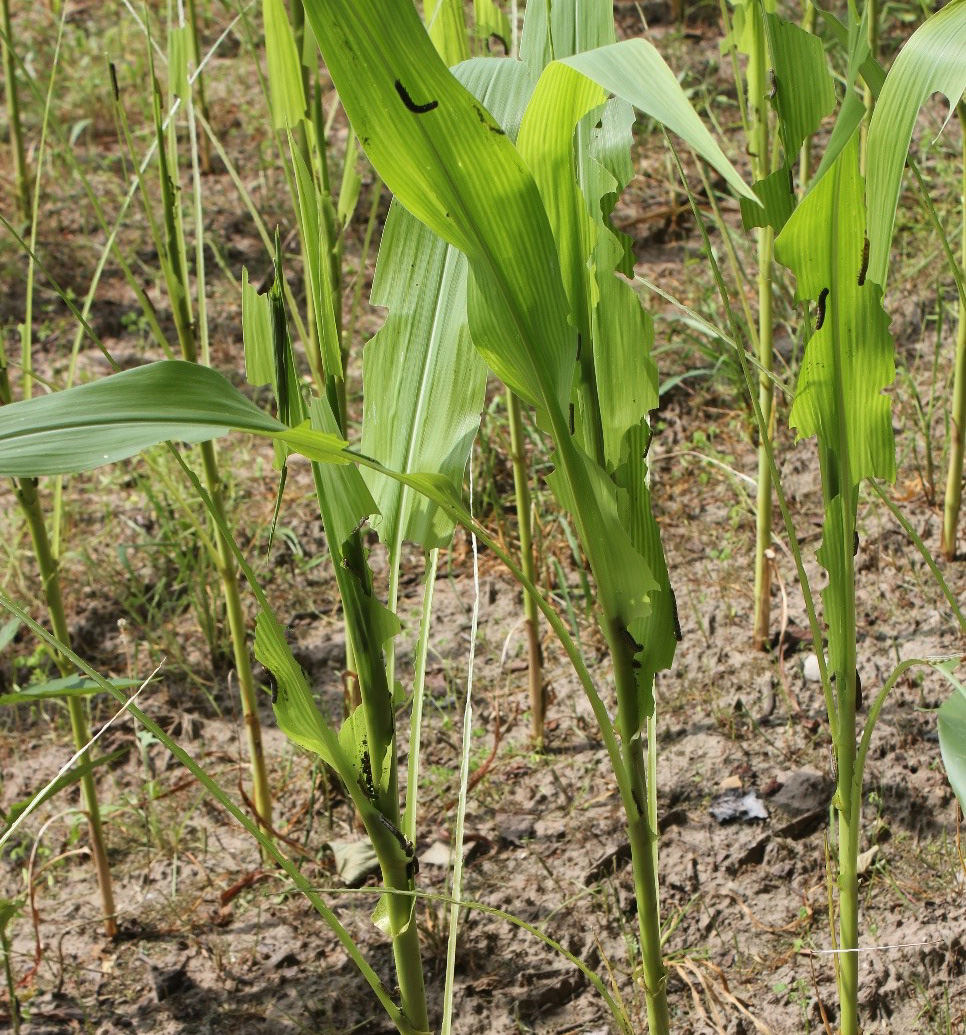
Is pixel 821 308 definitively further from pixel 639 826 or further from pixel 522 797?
pixel 522 797

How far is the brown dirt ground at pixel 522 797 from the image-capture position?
1189 millimetres

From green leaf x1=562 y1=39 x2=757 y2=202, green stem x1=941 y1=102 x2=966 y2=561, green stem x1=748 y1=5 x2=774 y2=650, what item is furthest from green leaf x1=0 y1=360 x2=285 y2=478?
green stem x1=941 y1=102 x2=966 y2=561

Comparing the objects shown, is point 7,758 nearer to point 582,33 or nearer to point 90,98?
point 582,33

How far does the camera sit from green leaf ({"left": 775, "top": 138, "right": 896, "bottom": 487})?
0.70 metres

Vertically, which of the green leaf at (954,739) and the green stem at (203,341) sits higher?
the green stem at (203,341)

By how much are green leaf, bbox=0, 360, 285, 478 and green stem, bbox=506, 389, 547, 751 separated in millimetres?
666

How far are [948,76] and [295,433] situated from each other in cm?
43

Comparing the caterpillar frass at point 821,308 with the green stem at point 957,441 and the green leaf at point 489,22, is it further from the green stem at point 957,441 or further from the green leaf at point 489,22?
the green stem at point 957,441

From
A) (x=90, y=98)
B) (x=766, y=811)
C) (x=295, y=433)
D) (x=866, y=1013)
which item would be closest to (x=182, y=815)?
(x=766, y=811)

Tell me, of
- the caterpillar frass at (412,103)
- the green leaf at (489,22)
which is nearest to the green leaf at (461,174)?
the caterpillar frass at (412,103)

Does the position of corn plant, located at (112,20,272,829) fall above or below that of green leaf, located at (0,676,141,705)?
above

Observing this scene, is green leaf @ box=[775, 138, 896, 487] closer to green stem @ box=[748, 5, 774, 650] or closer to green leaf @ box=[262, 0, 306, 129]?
green stem @ box=[748, 5, 774, 650]

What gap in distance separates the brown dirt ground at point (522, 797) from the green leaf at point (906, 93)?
22.4 inches

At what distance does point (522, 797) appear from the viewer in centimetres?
145
